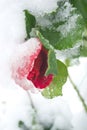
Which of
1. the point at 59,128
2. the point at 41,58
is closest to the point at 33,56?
the point at 41,58

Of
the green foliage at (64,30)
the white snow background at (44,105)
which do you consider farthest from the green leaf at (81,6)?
the white snow background at (44,105)

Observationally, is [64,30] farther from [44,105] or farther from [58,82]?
[44,105]

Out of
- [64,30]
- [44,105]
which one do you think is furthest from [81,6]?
[44,105]

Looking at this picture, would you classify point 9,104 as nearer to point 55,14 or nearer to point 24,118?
point 24,118

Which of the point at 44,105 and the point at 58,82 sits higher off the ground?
the point at 58,82

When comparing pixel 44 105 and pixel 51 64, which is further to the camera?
pixel 44 105
